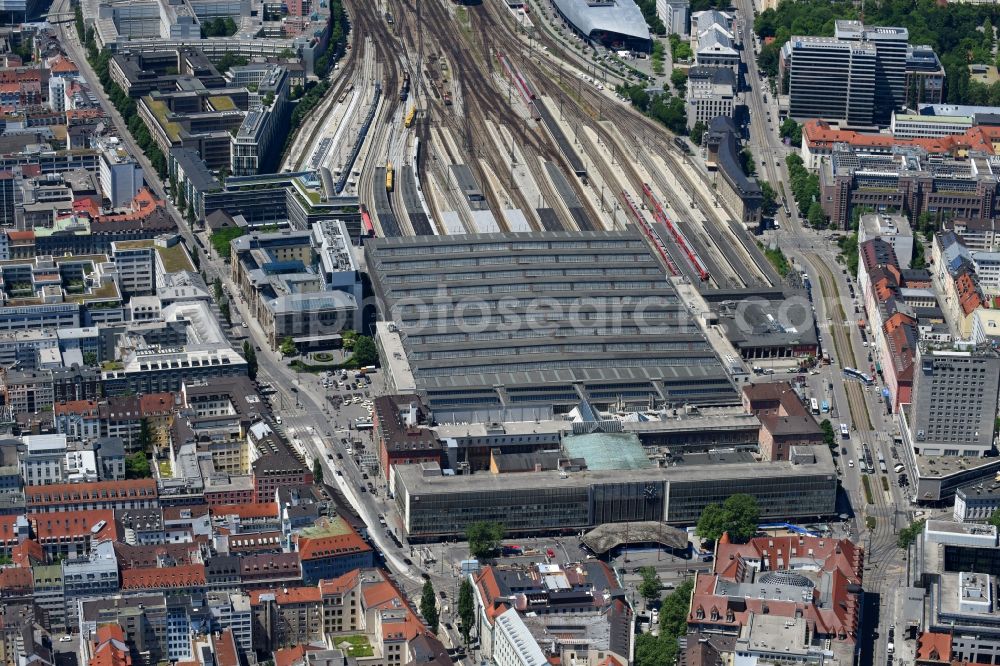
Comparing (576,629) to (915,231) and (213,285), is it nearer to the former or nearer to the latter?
(213,285)

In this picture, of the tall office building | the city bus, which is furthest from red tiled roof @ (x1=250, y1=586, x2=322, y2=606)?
the city bus

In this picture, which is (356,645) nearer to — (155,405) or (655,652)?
(655,652)

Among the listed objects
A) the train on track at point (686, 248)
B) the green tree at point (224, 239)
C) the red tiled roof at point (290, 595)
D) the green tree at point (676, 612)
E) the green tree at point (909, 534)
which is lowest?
the train on track at point (686, 248)

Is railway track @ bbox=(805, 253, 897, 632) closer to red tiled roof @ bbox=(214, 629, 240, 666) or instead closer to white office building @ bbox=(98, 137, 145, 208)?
red tiled roof @ bbox=(214, 629, 240, 666)

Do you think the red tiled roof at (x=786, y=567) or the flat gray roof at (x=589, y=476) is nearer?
the red tiled roof at (x=786, y=567)

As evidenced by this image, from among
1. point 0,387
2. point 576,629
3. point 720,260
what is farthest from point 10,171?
point 576,629

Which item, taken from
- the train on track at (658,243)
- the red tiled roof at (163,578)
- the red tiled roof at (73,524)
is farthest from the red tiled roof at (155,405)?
the train on track at (658,243)

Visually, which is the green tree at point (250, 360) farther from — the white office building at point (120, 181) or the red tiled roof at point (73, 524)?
the white office building at point (120, 181)
